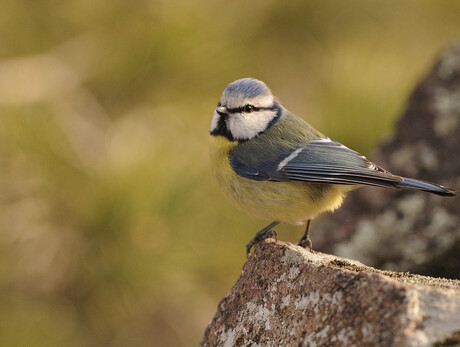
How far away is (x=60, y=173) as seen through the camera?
2.27 m

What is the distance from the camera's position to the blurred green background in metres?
2.26

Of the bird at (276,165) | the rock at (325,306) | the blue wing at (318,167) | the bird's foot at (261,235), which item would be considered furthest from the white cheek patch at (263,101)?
the rock at (325,306)

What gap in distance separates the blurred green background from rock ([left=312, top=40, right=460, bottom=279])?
0.20 meters

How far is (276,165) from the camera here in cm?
170

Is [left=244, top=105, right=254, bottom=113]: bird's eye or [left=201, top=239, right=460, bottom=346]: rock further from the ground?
[left=244, top=105, right=254, bottom=113]: bird's eye

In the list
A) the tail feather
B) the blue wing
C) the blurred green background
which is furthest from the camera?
the blurred green background

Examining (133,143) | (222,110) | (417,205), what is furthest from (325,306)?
(133,143)

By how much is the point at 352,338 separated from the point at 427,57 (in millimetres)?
3211

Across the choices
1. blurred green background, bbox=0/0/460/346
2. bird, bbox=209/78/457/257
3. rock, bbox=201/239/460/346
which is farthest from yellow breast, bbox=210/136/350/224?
blurred green background, bbox=0/0/460/346

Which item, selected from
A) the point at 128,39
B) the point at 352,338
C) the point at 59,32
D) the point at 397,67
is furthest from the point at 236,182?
the point at 397,67

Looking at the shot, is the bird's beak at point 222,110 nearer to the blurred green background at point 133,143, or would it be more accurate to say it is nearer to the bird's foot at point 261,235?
the bird's foot at point 261,235

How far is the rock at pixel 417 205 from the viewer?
1.87 meters

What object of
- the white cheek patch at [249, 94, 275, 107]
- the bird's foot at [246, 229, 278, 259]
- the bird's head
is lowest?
the bird's foot at [246, 229, 278, 259]

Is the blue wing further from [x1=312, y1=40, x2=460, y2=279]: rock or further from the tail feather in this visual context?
[x1=312, y1=40, x2=460, y2=279]: rock
